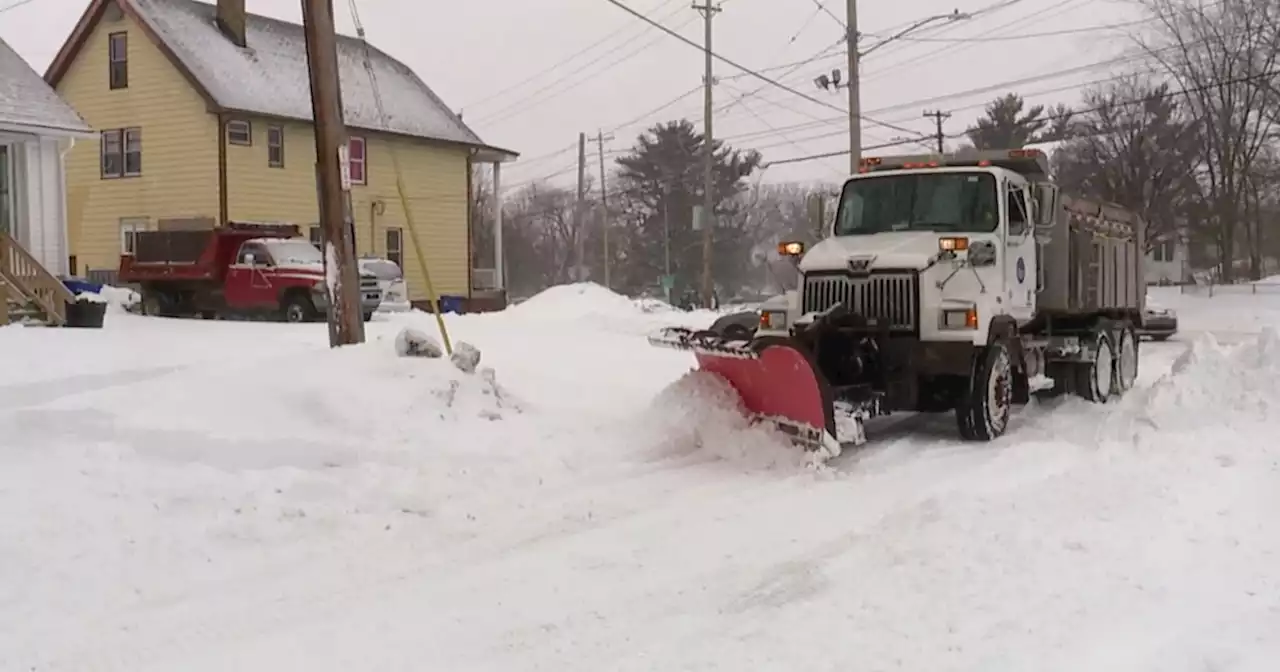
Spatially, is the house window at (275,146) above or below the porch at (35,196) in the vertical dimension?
above

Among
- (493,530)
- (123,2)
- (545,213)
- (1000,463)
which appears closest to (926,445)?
(1000,463)

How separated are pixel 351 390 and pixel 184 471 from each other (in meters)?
2.11

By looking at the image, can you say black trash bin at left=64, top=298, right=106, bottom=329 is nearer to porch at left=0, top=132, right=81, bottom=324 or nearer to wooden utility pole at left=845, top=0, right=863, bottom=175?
porch at left=0, top=132, right=81, bottom=324

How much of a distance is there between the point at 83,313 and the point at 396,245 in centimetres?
1709

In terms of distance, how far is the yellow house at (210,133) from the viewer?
3058 cm

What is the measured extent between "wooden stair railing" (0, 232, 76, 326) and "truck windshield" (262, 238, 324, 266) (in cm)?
502

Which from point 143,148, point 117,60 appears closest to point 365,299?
point 143,148

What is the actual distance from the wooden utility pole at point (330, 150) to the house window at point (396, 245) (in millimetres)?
24800

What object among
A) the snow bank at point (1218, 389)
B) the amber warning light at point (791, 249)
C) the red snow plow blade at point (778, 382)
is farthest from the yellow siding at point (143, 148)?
the snow bank at point (1218, 389)

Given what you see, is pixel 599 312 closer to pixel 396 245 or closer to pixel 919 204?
pixel 396 245

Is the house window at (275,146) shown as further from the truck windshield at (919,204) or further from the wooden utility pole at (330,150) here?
the truck windshield at (919,204)

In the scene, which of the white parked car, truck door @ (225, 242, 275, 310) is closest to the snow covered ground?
truck door @ (225, 242, 275, 310)

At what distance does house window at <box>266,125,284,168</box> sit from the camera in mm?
31531

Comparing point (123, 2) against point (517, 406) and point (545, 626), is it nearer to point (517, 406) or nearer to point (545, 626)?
point (517, 406)
